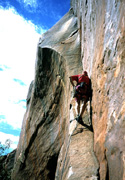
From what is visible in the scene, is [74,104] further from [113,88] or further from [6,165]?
[6,165]

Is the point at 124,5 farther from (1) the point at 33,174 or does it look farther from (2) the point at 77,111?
(1) the point at 33,174

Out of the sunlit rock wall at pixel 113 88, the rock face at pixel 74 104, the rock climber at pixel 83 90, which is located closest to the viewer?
the sunlit rock wall at pixel 113 88

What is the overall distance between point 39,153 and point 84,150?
7576 millimetres

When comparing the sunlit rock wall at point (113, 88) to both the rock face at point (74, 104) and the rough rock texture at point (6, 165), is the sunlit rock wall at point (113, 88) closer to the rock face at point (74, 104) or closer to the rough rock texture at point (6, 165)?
the rock face at point (74, 104)

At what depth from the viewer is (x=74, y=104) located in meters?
8.25

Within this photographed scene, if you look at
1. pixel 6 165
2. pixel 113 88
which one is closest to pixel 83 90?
pixel 113 88

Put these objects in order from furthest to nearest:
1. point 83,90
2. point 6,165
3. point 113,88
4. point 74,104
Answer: point 6,165 → point 74,104 → point 83,90 → point 113,88

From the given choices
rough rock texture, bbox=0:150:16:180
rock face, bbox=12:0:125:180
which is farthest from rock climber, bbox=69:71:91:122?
rough rock texture, bbox=0:150:16:180

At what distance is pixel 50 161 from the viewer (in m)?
11.5

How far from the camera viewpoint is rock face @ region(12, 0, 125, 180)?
3.74 m

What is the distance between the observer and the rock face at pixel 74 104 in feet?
12.3

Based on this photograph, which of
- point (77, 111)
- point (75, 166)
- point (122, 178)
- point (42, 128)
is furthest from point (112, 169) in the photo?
point (42, 128)

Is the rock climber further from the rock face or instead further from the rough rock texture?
the rough rock texture

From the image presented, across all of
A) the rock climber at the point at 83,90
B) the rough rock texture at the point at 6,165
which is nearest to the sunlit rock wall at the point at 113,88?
the rock climber at the point at 83,90
